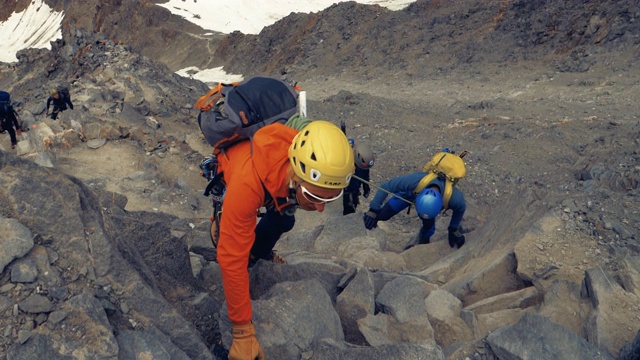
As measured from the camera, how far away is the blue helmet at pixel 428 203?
7320mm

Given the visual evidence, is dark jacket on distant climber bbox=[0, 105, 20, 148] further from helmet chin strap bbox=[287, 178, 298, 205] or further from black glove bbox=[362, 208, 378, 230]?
helmet chin strap bbox=[287, 178, 298, 205]

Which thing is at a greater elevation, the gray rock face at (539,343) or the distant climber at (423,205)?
the gray rock face at (539,343)

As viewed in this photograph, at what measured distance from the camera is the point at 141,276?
3883mm

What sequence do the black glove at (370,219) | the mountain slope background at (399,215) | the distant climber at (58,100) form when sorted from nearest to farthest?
1. the mountain slope background at (399,215)
2. the black glove at (370,219)
3. the distant climber at (58,100)

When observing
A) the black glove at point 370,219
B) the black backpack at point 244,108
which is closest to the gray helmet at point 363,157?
the black glove at point 370,219

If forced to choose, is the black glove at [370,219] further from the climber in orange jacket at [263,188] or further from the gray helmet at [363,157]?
the climber in orange jacket at [263,188]

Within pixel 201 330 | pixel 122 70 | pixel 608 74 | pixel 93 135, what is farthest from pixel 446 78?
pixel 201 330

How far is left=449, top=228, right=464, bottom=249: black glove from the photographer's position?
796 cm

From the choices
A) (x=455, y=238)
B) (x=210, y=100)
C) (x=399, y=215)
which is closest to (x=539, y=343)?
(x=210, y=100)

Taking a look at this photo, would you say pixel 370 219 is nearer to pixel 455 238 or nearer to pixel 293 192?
pixel 455 238

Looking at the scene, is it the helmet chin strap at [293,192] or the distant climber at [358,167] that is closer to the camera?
the helmet chin strap at [293,192]

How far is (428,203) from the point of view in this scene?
7.31m

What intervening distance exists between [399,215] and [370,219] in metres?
2.03

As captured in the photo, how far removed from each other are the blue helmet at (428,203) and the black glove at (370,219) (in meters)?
1.29
